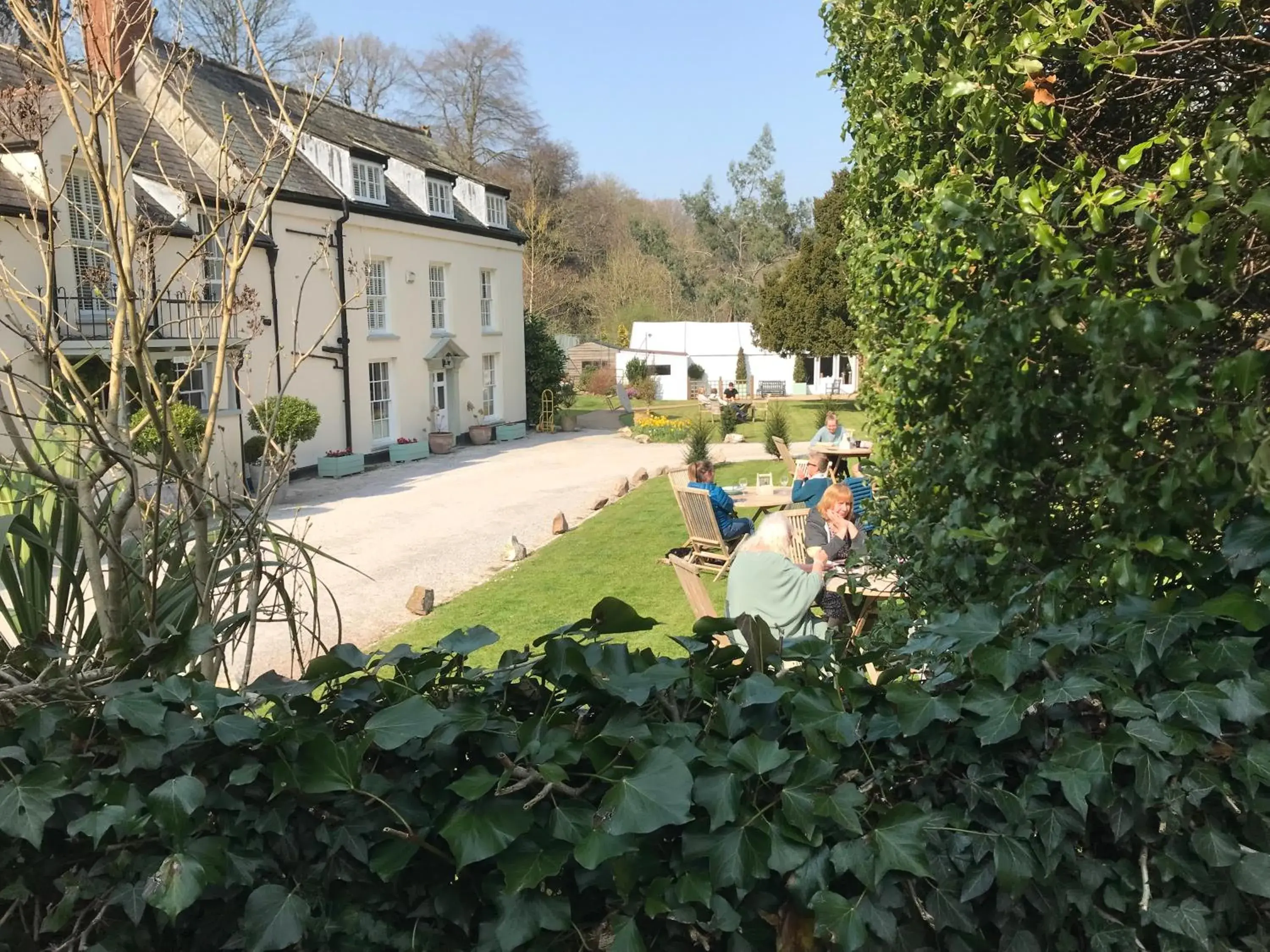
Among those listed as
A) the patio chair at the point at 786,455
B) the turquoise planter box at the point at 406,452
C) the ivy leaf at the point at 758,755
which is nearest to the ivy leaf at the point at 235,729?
the ivy leaf at the point at 758,755

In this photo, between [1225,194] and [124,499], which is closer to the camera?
[1225,194]

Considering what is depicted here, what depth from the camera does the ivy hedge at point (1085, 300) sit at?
1.92 metres

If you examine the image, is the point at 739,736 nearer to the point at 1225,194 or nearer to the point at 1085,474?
the point at 1085,474

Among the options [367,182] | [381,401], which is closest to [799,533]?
[381,401]

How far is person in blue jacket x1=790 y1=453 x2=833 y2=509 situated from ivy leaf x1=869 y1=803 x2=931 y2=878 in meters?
8.60

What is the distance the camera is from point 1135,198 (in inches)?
83.0

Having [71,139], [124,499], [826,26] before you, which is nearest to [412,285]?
[71,139]

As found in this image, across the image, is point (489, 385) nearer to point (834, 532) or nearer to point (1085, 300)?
point (834, 532)

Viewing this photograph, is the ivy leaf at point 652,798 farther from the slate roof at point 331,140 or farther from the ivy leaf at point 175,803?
the slate roof at point 331,140

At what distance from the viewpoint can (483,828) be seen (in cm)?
165

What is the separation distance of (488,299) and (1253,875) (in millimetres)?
28082

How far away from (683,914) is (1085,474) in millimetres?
1344

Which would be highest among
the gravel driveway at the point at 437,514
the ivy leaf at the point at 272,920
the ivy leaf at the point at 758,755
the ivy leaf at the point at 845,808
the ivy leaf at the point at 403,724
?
the ivy leaf at the point at 403,724

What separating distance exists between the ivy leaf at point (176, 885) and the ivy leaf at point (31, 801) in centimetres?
21
